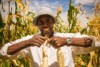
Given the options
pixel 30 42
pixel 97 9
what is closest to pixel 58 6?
pixel 97 9

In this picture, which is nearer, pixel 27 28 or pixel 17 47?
pixel 17 47

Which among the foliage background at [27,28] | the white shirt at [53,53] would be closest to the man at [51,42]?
the white shirt at [53,53]

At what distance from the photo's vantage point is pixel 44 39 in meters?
1.03

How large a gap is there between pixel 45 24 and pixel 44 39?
3.4 inches

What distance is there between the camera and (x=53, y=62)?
1164 millimetres

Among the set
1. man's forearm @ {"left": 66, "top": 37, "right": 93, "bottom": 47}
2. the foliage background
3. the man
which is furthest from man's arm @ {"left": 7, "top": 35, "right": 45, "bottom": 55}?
the foliage background

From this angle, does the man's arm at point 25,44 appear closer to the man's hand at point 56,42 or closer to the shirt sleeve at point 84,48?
the man's hand at point 56,42

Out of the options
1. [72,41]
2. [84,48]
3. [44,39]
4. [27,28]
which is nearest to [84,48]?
[84,48]

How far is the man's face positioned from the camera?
1.09 m

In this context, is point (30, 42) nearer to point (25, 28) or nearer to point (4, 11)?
point (4, 11)

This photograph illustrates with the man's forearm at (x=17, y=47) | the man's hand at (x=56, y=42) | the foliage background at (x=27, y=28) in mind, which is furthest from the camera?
the foliage background at (x=27, y=28)

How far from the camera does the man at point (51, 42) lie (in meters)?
1.05

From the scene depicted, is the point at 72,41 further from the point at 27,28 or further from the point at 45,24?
the point at 27,28

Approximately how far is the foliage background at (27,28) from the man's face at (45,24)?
0.39 metres
